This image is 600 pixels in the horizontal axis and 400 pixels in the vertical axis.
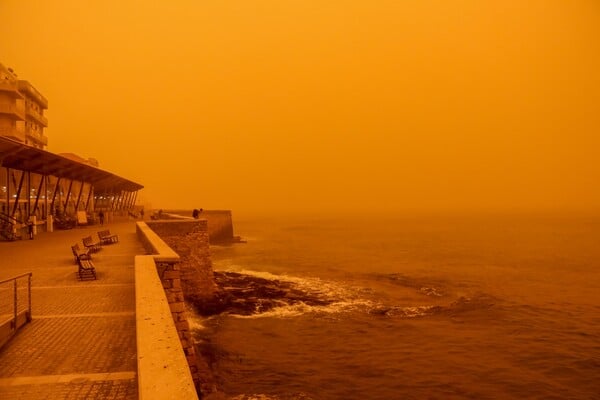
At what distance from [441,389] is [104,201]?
61.5 meters

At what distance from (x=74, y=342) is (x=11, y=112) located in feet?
157

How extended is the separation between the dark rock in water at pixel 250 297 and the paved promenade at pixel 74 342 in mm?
9077

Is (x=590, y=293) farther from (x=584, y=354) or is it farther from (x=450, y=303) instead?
(x=584, y=354)

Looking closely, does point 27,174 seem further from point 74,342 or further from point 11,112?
point 11,112

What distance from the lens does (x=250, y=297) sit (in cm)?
2359

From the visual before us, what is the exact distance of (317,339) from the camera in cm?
1758

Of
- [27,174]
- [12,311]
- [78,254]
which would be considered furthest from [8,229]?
[12,311]

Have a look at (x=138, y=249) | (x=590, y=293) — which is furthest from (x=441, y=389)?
(x=590, y=293)

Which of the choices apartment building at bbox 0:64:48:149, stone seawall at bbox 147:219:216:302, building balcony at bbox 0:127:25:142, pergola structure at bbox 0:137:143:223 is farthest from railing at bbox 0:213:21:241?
building balcony at bbox 0:127:25:142

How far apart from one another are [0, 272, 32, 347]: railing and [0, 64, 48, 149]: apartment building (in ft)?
121

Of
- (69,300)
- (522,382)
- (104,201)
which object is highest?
(104,201)

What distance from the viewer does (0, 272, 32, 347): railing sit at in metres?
6.59

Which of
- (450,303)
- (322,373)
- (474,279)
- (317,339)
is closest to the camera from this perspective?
(322,373)

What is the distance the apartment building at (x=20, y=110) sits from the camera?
44.2 m
